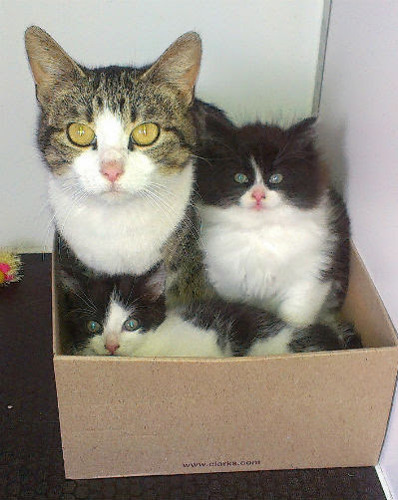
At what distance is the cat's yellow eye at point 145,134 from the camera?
3.20 feet

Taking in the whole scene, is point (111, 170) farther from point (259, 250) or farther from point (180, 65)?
point (259, 250)

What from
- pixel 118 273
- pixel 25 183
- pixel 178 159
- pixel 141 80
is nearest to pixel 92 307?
pixel 118 273

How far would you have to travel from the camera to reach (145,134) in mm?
986

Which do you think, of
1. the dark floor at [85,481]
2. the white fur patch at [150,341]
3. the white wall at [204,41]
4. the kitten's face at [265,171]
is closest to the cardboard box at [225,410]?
the dark floor at [85,481]

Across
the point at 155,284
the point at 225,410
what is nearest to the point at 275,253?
the point at 155,284

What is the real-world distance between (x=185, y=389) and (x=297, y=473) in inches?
12.4

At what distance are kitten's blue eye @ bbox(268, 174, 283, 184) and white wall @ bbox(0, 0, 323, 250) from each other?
45cm

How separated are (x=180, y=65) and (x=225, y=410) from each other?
2.07 ft

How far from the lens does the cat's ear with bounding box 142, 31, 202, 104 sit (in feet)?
3.24

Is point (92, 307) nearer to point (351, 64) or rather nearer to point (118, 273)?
point (118, 273)

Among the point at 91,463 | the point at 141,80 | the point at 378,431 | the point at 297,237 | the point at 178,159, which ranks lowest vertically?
the point at 91,463

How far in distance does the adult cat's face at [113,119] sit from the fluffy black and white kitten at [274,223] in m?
0.11

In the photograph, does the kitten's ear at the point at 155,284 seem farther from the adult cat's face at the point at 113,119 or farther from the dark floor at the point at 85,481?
the dark floor at the point at 85,481

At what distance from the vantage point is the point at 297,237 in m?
1.14
